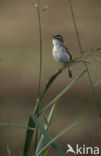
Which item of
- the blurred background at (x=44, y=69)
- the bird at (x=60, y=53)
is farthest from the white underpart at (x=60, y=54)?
the blurred background at (x=44, y=69)

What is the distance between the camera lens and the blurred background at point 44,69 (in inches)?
537

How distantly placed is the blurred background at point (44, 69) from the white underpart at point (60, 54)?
199 cm

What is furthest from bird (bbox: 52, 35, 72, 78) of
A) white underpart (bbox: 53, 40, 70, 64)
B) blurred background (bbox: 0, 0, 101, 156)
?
blurred background (bbox: 0, 0, 101, 156)

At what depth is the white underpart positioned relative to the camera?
23.8ft

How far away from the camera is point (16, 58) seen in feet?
59.4

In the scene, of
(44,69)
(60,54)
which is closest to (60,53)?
(60,54)

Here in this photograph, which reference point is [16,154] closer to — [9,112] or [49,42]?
[9,112]

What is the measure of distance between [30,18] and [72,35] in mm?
2169

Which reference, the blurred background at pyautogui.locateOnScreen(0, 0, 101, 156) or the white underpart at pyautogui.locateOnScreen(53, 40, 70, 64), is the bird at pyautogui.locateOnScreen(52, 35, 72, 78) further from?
the blurred background at pyautogui.locateOnScreen(0, 0, 101, 156)

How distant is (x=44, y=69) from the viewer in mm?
16328

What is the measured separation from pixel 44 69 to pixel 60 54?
29.4 ft

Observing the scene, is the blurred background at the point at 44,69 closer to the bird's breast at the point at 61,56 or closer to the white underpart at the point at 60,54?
the white underpart at the point at 60,54

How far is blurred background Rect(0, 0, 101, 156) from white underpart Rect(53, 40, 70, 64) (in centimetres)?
199

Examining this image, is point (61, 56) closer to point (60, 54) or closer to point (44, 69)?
point (60, 54)
